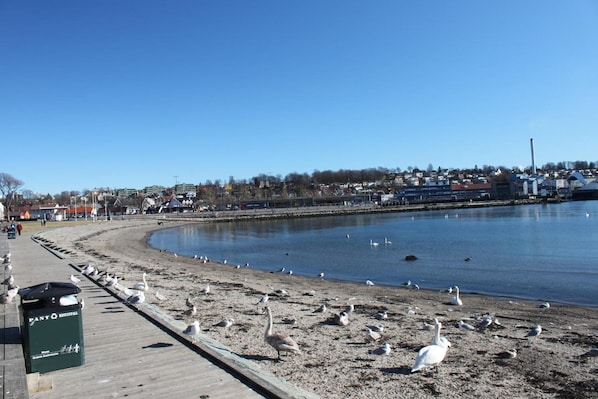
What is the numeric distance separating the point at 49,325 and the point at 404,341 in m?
7.31

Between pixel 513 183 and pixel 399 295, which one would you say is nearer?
pixel 399 295

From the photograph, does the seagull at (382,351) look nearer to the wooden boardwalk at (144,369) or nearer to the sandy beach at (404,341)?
the sandy beach at (404,341)

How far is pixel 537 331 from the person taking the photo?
11.3 m

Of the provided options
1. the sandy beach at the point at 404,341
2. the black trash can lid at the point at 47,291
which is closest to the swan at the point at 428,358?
the sandy beach at the point at 404,341

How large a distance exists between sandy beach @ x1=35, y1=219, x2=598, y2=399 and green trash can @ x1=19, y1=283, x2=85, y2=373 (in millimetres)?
3072

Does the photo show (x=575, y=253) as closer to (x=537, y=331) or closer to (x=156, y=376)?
(x=537, y=331)

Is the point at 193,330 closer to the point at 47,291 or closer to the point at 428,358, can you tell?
the point at 47,291

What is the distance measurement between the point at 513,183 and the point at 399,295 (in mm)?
190463

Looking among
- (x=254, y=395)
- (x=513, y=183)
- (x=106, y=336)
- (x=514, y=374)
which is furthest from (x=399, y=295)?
(x=513, y=183)

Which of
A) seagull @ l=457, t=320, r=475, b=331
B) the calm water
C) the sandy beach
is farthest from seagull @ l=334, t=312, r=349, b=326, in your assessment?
the calm water

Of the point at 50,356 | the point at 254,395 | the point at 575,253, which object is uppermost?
the point at 50,356

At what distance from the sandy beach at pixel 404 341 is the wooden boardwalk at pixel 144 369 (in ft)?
3.14

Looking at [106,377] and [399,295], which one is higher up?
[106,377]

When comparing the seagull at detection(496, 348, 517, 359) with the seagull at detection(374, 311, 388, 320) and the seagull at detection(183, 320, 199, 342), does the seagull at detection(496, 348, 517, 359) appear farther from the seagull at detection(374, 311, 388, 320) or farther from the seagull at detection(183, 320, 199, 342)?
the seagull at detection(183, 320, 199, 342)
